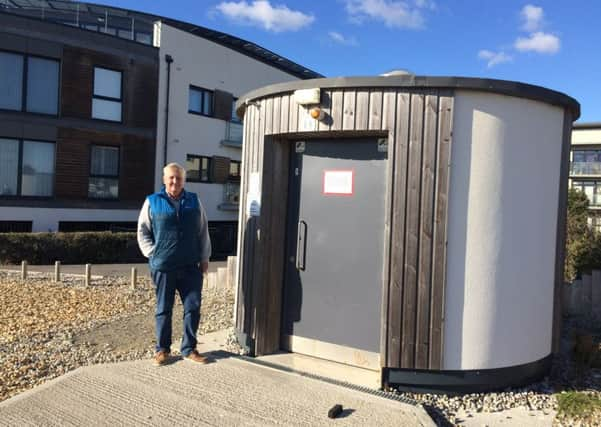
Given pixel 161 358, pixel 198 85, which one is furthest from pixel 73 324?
pixel 198 85

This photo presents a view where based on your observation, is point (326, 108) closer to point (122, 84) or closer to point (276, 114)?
point (276, 114)

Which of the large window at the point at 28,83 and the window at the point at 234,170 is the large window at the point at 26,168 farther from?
the window at the point at 234,170

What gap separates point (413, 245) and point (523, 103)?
5.09 ft

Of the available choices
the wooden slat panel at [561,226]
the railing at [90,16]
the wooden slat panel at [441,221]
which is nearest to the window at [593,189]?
the railing at [90,16]

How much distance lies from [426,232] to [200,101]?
18.6m

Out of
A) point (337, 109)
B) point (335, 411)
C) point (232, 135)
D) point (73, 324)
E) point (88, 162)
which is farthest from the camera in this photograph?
point (232, 135)

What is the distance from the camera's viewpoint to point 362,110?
4.43m

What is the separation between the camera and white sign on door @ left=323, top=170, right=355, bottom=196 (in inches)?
188

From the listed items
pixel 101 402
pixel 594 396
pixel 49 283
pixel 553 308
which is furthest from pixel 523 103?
pixel 49 283

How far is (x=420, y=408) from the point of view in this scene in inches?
150

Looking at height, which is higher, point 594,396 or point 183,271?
point 183,271

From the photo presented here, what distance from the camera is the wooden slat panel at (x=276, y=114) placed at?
4.93 m

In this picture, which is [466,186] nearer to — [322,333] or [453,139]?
[453,139]

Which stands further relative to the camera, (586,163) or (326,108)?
(586,163)
